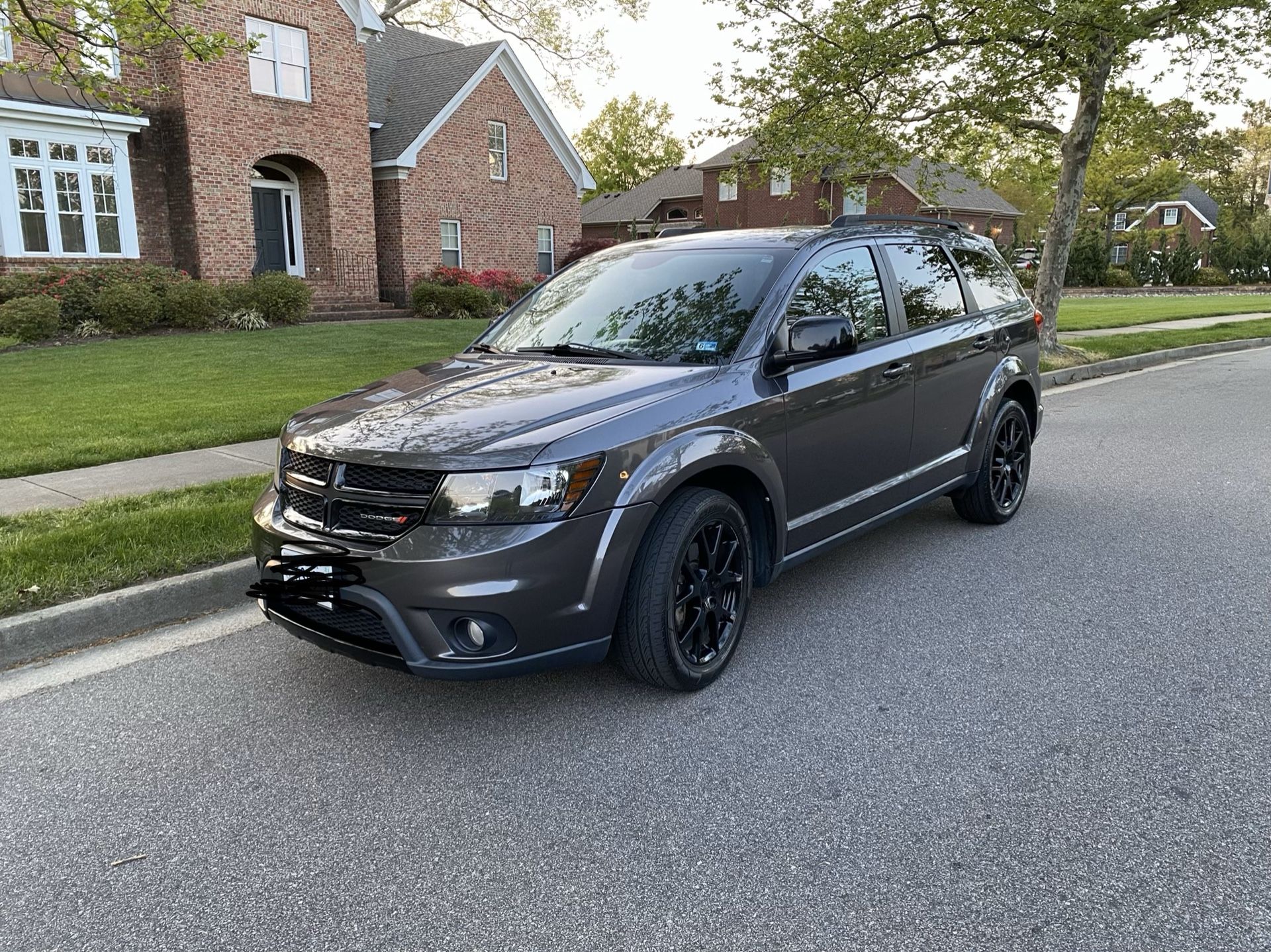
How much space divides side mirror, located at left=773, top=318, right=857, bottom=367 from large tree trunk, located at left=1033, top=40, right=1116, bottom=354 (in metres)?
10.9

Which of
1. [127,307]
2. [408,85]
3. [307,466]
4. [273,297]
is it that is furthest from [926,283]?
[408,85]

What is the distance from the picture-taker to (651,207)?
5209 centimetres

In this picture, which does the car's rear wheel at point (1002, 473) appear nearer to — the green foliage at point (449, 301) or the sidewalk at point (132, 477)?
the sidewalk at point (132, 477)

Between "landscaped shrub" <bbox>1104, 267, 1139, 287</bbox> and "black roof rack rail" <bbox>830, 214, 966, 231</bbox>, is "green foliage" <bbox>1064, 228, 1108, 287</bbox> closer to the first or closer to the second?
"landscaped shrub" <bbox>1104, 267, 1139, 287</bbox>

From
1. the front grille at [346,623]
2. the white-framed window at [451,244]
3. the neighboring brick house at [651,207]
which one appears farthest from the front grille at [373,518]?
the neighboring brick house at [651,207]

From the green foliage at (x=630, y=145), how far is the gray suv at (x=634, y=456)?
6091 centimetres

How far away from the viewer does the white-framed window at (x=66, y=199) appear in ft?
59.5

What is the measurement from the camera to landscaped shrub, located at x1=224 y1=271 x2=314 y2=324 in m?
18.6

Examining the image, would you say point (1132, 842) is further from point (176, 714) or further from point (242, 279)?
point (242, 279)

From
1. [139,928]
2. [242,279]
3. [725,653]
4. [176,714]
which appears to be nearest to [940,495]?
A: [725,653]

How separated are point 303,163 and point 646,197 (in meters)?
32.8

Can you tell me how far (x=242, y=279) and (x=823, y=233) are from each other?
18288mm

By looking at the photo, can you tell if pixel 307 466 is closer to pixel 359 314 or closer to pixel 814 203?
pixel 359 314

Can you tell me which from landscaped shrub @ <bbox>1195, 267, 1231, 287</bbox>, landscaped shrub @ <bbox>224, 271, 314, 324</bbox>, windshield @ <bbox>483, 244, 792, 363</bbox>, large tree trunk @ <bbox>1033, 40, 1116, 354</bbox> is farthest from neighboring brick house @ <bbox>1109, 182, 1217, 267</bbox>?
windshield @ <bbox>483, 244, 792, 363</bbox>
